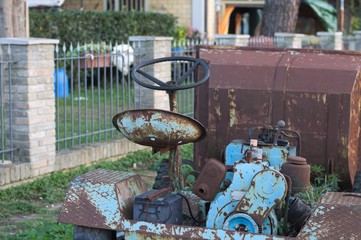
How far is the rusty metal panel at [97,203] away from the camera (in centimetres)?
525

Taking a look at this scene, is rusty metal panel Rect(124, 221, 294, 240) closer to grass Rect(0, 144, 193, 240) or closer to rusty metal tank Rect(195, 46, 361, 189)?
grass Rect(0, 144, 193, 240)

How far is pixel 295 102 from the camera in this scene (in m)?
7.00

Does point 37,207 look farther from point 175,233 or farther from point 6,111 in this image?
point 175,233

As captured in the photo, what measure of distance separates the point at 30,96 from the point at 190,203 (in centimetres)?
418

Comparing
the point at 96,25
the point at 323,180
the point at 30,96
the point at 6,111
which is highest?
the point at 96,25

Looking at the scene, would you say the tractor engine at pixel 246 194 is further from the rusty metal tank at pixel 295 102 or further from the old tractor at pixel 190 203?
the rusty metal tank at pixel 295 102

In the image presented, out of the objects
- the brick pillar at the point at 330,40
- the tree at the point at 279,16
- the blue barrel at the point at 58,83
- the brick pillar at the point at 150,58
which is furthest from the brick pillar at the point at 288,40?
the brick pillar at the point at 150,58

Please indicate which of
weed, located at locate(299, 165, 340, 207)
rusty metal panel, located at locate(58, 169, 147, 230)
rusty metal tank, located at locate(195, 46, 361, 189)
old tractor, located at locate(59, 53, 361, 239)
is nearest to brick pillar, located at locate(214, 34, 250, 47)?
rusty metal tank, located at locate(195, 46, 361, 189)

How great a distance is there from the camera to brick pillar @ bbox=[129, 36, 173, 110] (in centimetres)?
1226

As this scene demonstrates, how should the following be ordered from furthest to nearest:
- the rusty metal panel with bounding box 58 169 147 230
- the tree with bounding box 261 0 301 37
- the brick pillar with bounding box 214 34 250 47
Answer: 1. the tree with bounding box 261 0 301 37
2. the brick pillar with bounding box 214 34 250 47
3. the rusty metal panel with bounding box 58 169 147 230

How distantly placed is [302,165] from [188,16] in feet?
60.9

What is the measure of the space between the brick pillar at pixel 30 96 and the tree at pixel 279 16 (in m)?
11.0

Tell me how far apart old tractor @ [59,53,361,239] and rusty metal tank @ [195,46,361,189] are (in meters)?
1.44

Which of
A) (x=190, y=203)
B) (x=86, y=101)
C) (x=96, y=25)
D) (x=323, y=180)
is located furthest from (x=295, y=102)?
(x=96, y=25)
